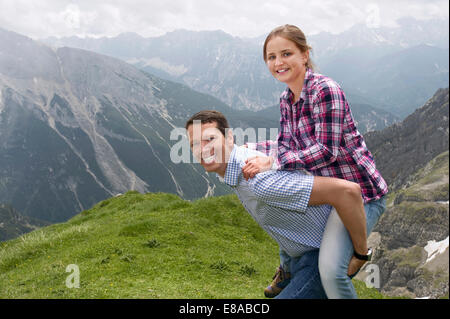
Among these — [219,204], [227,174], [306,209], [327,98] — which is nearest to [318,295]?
[306,209]

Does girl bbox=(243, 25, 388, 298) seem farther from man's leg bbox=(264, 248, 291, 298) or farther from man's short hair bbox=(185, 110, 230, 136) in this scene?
man's leg bbox=(264, 248, 291, 298)

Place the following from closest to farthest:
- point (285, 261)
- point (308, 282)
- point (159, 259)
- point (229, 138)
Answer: point (308, 282), point (229, 138), point (285, 261), point (159, 259)

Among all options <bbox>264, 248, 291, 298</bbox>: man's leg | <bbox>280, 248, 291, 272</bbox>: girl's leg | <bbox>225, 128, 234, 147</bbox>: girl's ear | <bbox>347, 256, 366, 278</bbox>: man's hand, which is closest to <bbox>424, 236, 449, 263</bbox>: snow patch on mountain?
<bbox>264, 248, 291, 298</bbox>: man's leg

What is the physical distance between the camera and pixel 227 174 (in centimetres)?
452

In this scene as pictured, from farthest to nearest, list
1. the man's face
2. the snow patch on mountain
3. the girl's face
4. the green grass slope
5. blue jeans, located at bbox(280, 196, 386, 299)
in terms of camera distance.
Answer: the snow patch on mountain
the green grass slope
the girl's face
the man's face
blue jeans, located at bbox(280, 196, 386, 299)

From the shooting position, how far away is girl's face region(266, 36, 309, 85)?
4762 mm

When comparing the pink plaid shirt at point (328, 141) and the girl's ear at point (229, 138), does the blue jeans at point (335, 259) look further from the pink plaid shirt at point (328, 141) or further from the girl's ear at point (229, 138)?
the girl's ear at point (229, 138)

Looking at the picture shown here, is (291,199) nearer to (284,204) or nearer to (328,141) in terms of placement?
(284,204)

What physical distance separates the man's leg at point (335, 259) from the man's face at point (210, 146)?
4.96 ft

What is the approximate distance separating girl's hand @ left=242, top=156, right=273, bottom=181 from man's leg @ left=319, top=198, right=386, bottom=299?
3.12 feet

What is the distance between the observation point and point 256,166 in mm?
4293

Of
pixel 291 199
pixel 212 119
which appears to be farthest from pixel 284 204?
pixel 212 119

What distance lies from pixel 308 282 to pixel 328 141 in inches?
70.3
